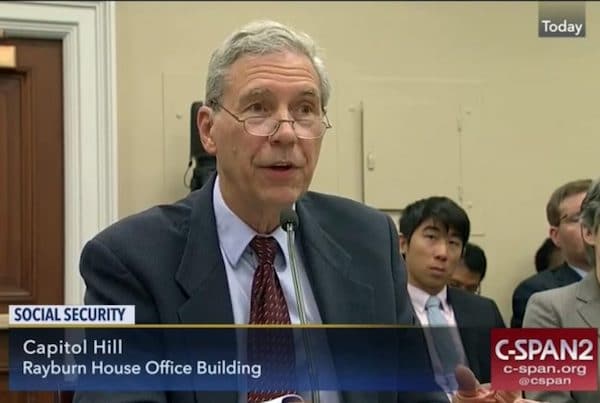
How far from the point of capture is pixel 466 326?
1.67 m

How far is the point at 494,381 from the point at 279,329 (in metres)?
0.37

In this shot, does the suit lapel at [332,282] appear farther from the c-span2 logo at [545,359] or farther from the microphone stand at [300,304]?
the c-span2 logo at [545,359]

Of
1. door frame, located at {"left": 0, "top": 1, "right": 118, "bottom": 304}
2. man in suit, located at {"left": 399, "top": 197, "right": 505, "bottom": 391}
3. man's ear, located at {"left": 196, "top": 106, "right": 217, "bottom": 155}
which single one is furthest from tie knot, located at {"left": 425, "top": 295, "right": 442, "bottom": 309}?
door frame, located at {"left": 0, "top": 1, "right": 118, "bottom": 304}

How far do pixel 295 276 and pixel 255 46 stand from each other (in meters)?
0.39

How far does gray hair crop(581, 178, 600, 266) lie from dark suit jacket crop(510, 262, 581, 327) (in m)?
0.08

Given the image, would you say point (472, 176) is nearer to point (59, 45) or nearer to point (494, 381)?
point (494, 381)

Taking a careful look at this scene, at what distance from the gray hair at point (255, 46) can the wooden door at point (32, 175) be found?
2.46ft

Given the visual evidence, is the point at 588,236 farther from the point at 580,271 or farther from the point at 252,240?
the point at 252,240

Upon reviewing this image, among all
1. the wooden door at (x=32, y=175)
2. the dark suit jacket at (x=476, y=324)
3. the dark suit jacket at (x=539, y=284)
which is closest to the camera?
the dark suit jacket at (x=476, y=324)

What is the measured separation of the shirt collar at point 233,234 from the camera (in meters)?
1.50

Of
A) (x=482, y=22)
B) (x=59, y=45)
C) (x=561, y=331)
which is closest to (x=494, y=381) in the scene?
(x=561, y=331)

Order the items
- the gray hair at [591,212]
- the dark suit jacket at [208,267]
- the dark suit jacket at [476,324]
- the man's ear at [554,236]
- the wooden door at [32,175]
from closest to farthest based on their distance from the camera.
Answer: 1. the dark suit jacket at [208,267]
2. the dark suit jacket at [476,324]
3. the gray hair at [591,212]
4. the man's ear at [554,236]
5. the wooden door at [32,175]

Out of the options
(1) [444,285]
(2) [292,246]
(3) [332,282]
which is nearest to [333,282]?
(3) [332,282]

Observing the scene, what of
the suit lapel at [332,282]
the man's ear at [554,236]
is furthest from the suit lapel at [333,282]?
the man's ear at [554,236]
